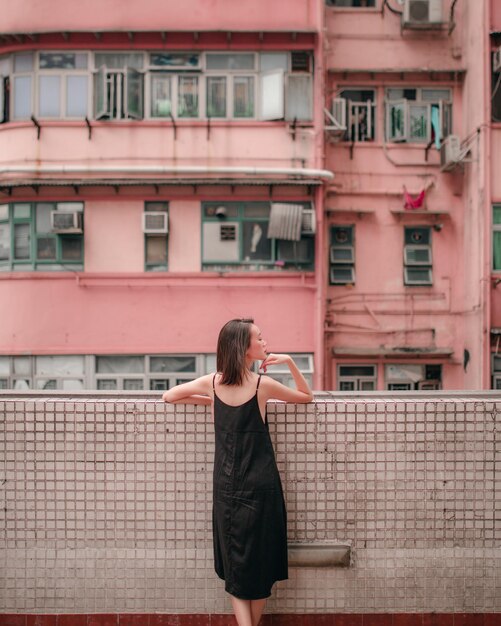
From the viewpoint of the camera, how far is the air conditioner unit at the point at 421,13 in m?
11.4

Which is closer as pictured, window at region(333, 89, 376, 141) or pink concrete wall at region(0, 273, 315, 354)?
pink concrete wall at region(0, 273, 315, 354)

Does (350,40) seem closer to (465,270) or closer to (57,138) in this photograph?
(465,270)

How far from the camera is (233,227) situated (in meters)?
11.1

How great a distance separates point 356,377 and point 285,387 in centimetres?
893

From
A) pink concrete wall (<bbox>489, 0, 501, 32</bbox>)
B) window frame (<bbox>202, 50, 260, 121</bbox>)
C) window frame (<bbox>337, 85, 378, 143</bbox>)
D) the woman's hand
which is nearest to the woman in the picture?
the woman's hand

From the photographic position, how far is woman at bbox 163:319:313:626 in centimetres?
288

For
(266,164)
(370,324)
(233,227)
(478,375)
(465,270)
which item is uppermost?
(266,164)

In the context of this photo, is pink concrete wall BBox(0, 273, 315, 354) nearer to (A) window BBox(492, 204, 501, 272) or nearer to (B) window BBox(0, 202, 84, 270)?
(B) window BBox(0, 202, 84, 270)

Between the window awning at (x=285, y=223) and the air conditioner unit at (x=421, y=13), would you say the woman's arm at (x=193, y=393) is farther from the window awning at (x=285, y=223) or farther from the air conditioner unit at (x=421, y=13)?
the air conditioner unit at (x=421, y=13)

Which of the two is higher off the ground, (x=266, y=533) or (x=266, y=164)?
(x=266, y=164)

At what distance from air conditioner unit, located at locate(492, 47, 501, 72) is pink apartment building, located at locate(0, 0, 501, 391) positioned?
0.31 ft

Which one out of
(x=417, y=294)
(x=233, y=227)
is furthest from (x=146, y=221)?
(x=417, y=294)

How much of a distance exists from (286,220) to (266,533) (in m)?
8.42

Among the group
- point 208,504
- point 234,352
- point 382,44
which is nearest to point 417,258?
point 382,44
